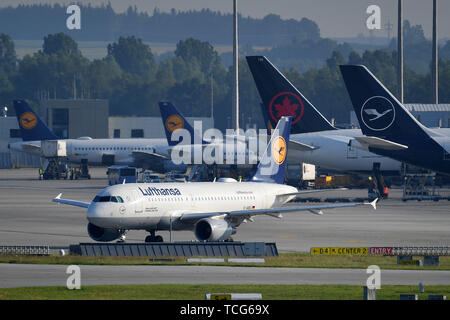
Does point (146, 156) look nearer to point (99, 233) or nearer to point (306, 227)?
point (306, 227)

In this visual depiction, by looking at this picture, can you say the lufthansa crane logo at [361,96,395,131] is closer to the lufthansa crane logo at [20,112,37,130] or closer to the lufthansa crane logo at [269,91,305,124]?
the lufthansa crane logo at [269,91,305,124]

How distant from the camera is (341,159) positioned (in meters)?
85.8

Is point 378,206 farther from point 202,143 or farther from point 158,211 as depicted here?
point 202,143

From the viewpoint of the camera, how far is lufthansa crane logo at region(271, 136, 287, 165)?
Answer: 57438 millimetres

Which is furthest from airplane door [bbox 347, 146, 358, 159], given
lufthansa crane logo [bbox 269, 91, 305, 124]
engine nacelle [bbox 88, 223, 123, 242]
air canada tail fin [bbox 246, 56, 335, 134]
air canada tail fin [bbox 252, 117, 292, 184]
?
engine nacelle [bbox 88, 223, 123, 242]

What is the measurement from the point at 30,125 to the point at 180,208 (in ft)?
302

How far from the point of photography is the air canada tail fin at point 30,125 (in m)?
137

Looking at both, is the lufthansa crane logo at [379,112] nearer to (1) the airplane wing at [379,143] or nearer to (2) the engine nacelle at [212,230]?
(1) the airplane wing at [379,143]

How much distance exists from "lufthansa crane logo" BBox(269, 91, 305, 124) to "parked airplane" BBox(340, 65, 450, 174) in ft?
37.4

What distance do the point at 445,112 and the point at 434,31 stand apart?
1174cm

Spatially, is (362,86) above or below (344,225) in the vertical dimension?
above

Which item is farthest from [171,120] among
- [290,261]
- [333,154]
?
[290,261]
